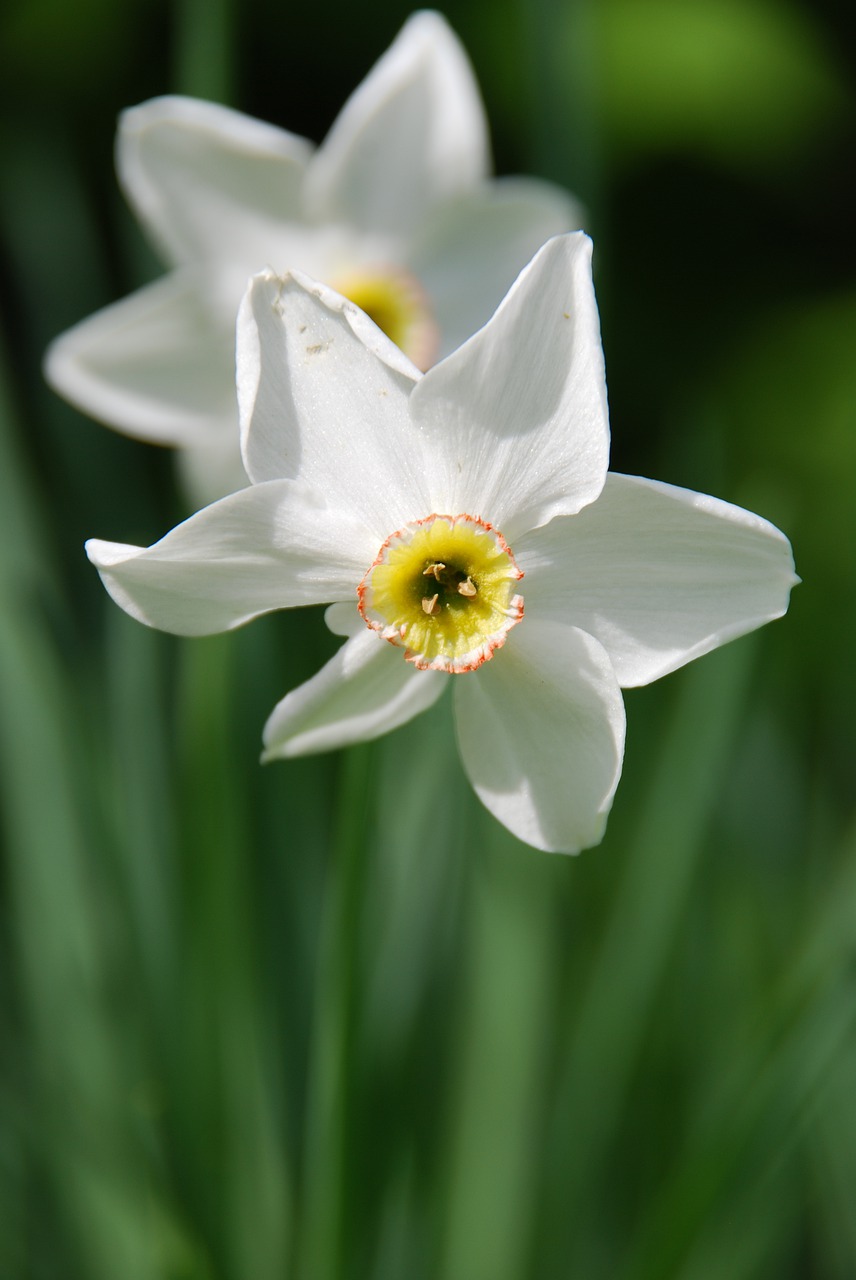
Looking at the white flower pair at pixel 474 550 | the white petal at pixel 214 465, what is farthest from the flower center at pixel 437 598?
the white petal at pixel 214 465

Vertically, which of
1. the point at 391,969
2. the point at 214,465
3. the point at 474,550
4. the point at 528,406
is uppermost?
the point at 528,406

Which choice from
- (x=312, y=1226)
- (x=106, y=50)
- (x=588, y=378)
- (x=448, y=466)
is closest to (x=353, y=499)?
(x=448, y=466)

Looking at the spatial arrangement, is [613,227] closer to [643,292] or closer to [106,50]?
[643,292]

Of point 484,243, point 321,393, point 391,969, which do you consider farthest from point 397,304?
point 391,969

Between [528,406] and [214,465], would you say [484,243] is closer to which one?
[214,465]

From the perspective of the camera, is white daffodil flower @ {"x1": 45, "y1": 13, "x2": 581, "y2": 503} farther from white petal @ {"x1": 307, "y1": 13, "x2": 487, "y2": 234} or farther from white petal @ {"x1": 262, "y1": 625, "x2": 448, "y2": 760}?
white petal @ {"x1": 262, "y1": 625, "x2": 448, "y2": 760}

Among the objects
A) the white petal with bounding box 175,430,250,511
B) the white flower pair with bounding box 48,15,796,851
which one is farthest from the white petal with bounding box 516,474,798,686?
the white petal with bounding box 175,430,250,511
